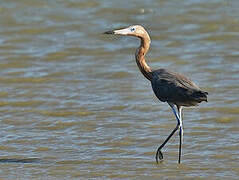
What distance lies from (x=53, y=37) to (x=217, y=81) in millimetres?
3957

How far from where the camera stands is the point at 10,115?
33.6ft

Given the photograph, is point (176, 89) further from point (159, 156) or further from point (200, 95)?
point (159, 156)

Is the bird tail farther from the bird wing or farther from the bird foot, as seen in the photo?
the bird foot

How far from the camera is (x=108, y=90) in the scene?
11.1 meters

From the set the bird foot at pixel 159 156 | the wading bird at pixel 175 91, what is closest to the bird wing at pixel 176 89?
the wading bird at pixel 175 91

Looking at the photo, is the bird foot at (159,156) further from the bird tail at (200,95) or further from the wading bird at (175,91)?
the bird tail at (200,95)

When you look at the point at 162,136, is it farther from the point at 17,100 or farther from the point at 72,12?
the point at 72,12

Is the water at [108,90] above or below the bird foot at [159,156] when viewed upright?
below

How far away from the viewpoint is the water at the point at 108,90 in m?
8.37

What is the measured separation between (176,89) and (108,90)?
2888 millimetres

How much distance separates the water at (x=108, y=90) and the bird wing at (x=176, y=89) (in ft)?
2.13

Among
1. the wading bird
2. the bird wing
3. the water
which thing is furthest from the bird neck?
the water

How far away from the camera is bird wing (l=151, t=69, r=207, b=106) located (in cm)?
822

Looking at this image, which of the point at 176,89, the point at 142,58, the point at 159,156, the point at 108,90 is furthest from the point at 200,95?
the point at 108,90
